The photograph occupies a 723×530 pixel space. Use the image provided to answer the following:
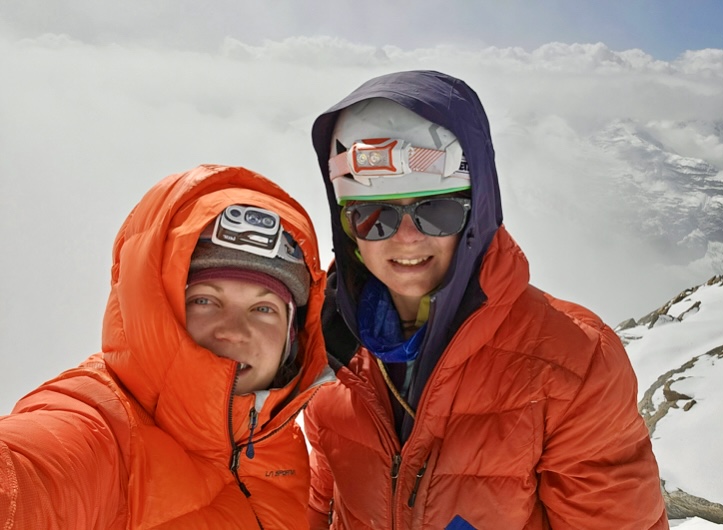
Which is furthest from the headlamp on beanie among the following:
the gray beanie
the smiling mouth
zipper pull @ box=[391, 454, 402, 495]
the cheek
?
zipper pull @ box=[391, 454, 402, 495]

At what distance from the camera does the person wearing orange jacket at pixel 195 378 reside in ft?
4.24

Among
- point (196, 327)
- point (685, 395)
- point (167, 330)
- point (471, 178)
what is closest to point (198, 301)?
point (196, 327)

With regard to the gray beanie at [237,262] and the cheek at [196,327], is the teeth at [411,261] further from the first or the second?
the cheek at [196,327]

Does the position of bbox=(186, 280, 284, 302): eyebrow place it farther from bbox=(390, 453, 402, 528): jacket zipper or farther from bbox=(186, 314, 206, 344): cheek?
bbox=(390, 453, 402, 528): jacket zipper

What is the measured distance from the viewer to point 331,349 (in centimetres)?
236

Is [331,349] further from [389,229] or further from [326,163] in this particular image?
[326,163]

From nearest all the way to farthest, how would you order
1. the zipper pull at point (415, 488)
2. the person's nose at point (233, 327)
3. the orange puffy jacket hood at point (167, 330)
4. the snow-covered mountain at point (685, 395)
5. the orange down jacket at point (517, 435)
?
the orange puffy jacket hood at point (167, 330) < the person's nose at point (233, 327) < the orange down jacket at point (517, 435) < the zipper pull at point (415, 488) < the snow-covered mountain at point (685, 395)

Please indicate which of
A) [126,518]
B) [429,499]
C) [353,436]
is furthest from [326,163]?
[126,518]

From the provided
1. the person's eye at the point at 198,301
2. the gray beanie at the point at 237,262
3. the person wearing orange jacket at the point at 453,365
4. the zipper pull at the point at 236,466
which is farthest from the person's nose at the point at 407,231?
the zipper pull at the point at 236,466

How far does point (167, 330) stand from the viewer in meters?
1.53

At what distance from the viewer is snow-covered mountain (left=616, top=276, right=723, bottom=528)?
6.48 m

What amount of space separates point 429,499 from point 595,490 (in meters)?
0.56

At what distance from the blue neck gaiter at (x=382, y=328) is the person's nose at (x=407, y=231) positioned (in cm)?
33

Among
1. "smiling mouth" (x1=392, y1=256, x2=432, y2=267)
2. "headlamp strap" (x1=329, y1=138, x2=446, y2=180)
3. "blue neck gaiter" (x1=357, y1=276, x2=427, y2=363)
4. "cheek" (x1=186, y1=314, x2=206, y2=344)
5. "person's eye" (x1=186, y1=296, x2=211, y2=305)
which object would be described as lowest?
"blue neck gaiter" (x1=357, y1=276, x2=427, y2=363)
